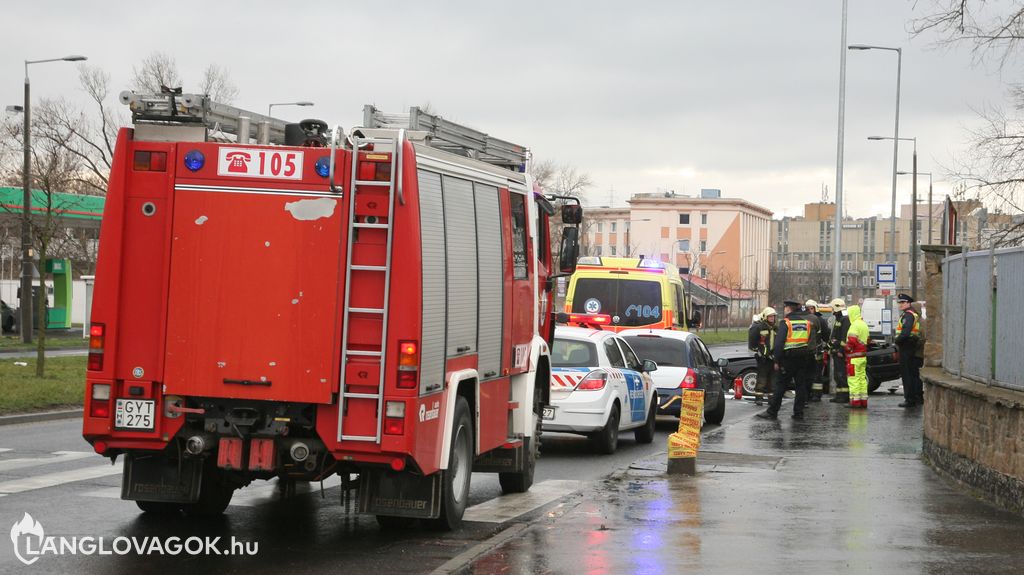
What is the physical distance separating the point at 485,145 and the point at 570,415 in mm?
5564

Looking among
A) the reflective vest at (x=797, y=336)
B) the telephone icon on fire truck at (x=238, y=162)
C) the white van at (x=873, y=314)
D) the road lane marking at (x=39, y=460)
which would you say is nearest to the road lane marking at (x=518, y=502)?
the telephone icon on fire truck at (x=238, y=162)

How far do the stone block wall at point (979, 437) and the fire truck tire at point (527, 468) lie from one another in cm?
409

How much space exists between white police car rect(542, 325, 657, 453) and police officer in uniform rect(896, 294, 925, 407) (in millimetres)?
8951

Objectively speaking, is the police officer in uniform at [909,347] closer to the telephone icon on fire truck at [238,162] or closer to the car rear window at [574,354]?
the car rear window at [574,354]

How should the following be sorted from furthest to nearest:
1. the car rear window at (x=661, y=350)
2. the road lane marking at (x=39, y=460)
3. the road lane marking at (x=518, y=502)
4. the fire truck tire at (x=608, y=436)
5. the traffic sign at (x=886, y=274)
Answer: the traffic sign at (x=886, y=274)
the car rear window at (x=661, y=350)
the fire truck tire at (x=608, y=436)
the road lane marking at (x=39, y=460)
the road lane marking at (x=518, y=502)

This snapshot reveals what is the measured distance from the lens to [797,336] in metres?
21.4

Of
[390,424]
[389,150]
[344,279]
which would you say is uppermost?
[389,150]

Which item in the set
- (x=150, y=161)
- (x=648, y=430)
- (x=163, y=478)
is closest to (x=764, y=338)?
(x=648, y=430)

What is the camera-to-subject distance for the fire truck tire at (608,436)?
655 inches

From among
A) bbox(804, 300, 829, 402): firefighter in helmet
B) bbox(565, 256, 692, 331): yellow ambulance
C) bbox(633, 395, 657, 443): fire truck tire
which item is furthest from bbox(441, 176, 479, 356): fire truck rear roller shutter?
bbox(565, 256, 692, 331): yellow ambulance

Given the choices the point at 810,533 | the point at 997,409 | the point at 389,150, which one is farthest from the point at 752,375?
the point at 389,150

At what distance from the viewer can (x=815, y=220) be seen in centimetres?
18700

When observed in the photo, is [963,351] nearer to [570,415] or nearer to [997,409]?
[997,409]

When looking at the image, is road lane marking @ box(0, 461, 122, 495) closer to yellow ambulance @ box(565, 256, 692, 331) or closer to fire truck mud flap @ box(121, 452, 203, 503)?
fire truck mud flap @ box(121, 452, 203, 503)
